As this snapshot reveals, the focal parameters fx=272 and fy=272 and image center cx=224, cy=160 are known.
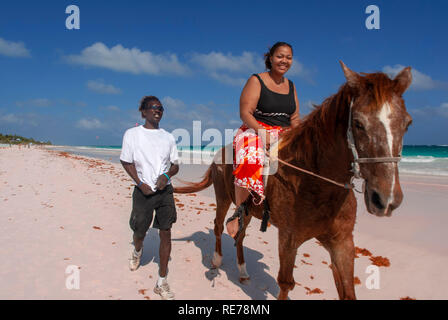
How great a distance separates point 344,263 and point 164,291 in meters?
2.39

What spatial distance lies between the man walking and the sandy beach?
82 cm

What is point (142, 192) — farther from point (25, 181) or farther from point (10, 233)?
point (25, 181)

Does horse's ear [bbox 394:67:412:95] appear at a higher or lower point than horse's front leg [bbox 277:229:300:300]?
higher

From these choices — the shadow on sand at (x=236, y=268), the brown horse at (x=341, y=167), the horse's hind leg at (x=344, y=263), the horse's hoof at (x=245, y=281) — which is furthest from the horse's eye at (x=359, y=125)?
the horse's hoof at (x=245, y=281)

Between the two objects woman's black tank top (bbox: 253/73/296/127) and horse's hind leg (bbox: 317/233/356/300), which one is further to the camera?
woman's black tank top (bbox: 253/73/296/127)

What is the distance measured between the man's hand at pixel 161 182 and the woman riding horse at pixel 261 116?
110cm

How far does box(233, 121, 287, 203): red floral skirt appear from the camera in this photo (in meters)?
3.24

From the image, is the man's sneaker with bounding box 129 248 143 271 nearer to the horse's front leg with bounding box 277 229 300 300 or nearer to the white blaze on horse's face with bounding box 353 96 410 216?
the horse's front leg with bounding box 277 229 300 300

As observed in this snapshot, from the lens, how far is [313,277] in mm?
4656

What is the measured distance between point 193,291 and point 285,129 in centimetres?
270

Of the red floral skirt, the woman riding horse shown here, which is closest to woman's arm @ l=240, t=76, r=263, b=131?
the woman riding horse

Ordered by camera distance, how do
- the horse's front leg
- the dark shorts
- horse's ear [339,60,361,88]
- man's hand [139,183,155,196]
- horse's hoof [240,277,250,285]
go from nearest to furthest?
horse's ear [339,60,361,88]
the horse's front leg
man's hand [139,183,155,196]
the dark shorts
horse's hoof [240,277,250,285]

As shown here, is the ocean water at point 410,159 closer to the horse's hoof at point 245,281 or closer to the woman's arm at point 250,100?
the woman's arm at point 250,100

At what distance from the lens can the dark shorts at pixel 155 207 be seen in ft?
13.1
